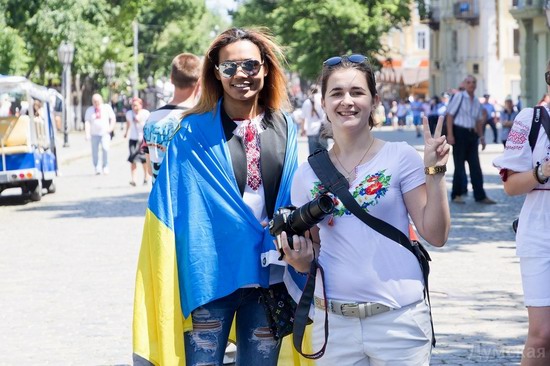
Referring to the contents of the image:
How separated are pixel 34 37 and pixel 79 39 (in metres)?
1.92

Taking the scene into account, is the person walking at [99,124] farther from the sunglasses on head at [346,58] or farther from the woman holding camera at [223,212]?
the sunglasses on head at [346,58]

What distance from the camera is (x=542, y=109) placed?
525cm

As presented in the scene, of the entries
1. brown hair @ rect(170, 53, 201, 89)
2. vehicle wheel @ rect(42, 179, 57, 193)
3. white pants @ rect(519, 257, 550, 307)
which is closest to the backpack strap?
white pants @ rect(519, 257, 550, 307)

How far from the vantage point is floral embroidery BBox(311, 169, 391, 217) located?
13.2 ft

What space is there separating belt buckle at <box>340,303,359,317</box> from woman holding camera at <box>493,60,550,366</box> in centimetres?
139

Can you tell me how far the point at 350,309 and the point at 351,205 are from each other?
0.32m

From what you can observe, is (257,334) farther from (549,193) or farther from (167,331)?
(549,193)

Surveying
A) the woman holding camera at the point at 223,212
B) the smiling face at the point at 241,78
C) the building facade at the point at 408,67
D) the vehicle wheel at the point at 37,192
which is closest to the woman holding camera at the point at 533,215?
the woman holding camera at the point at 223,212

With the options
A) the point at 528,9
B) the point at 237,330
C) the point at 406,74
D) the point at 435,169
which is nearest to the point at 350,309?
the point at 435,169

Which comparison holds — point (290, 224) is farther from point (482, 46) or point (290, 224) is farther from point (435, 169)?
point (482, 46)

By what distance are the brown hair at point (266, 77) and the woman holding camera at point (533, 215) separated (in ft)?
3.22

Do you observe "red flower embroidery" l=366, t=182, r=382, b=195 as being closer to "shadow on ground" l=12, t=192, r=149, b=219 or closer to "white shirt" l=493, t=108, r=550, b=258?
"white shirt" l=493, t=108, r=550, b=258

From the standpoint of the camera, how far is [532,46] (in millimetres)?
44156

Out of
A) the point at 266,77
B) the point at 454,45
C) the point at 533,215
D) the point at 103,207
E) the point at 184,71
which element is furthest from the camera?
the point at 454,45
